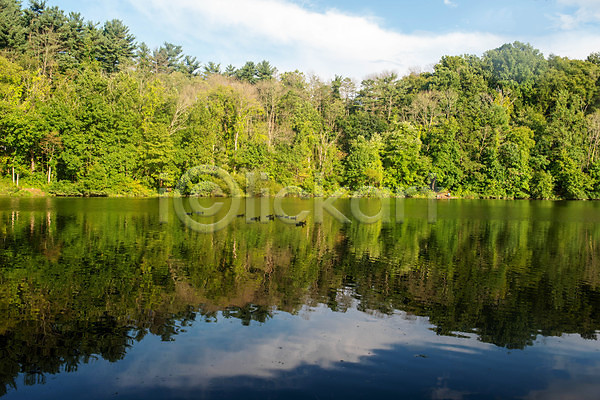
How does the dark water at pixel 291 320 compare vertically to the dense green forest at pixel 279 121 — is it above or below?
below

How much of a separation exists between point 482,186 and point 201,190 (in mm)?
46127

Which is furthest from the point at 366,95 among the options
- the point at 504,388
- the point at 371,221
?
the point at 504,388

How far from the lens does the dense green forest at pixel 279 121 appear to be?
56.2 metres

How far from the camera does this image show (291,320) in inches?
449

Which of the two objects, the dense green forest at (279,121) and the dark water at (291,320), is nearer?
the dark water at (291,320)

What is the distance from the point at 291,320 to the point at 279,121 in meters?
74.3

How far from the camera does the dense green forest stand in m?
56.2

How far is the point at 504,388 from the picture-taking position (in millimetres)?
8039

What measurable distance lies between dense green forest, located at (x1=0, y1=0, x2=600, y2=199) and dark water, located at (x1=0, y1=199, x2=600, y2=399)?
37971 mm

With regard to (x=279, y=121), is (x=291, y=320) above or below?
below

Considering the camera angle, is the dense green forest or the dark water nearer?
the dark water

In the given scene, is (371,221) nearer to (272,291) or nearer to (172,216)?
(172,216)

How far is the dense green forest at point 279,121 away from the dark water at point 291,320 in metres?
→ 38.0

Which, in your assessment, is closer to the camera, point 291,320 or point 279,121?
point 291,320
